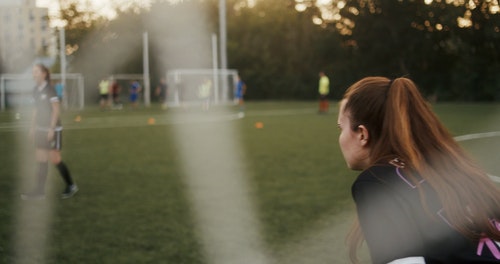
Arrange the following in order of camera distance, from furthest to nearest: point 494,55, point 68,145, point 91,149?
point 68,145 < point 91,149 < point 494,55

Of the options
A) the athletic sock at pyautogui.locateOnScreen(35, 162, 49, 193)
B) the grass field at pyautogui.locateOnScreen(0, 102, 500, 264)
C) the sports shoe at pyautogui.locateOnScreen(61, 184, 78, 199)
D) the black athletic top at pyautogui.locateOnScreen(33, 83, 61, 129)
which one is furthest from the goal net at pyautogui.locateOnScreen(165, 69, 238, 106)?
the black athletic top at pyautogui.locateOnScreen(33, 83, 61, 129)

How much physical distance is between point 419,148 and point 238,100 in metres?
41.5

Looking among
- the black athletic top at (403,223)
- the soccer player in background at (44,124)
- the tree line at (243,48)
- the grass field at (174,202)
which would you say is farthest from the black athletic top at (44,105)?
the tree line at (243,48)

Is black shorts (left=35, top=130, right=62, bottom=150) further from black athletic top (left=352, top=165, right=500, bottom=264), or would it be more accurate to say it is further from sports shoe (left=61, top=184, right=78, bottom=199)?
black athletic top (left=352, top=165, right=500, bottom=264)

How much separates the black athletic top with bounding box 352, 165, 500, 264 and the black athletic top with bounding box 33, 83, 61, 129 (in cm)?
697

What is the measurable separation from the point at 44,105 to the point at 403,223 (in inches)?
283

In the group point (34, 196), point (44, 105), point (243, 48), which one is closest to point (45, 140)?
point (44, 105)

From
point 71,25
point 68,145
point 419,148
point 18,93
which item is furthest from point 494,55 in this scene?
point 71,25

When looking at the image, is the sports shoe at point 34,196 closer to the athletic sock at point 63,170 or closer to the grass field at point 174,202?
the grass field at point 174,202

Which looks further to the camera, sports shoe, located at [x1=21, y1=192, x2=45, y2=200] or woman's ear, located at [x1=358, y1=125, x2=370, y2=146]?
sports shoe, located at [x1=21, y1=192, x2=45, y2=200]

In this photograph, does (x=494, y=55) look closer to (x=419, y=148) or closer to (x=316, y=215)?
(x=419, y=148)

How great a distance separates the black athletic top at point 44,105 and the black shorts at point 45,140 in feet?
0.31

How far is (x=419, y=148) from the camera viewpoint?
6.50 ft

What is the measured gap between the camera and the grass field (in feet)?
18.8
